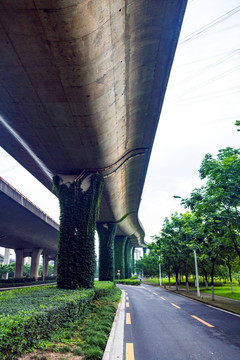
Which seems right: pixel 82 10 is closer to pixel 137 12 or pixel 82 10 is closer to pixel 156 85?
pixel 137 12

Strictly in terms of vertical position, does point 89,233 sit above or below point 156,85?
below

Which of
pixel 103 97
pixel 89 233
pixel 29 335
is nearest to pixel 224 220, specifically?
pixel 89 233

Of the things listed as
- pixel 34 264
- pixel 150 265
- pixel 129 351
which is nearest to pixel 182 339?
pixel 129 351

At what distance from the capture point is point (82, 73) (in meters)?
7.73

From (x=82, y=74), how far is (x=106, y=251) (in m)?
22.7

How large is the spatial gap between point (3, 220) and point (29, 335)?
27543 mm

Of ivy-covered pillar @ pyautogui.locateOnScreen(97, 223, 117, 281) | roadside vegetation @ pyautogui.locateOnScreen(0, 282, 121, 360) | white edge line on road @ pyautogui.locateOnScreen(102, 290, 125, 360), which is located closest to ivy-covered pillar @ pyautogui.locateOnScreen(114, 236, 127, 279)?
ivy-covered pillar @ pyautogui.locateOnScreen(97, 223, 117, 281)

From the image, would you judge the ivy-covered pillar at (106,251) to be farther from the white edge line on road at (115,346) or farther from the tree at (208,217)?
the white edge line on road at (115,346)

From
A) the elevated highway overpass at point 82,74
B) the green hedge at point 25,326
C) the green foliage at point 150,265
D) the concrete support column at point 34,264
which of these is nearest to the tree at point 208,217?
the elevated highway overpass at point 82,74

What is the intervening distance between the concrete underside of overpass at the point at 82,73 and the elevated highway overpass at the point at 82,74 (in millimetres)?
26

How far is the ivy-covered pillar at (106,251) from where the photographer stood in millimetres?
26750

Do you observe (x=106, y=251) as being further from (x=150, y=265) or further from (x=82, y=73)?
(x=150, y=265)

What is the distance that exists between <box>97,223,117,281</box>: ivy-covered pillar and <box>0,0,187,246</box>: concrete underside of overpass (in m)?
16.4

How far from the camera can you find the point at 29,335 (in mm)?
4891
